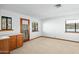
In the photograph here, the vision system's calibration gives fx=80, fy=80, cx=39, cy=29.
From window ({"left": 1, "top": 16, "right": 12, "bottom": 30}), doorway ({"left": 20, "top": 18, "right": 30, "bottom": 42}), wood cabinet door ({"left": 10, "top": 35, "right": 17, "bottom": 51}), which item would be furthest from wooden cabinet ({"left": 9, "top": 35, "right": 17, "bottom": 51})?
doorway ({"left": 20, "top": 18, "right": 30, "bottom": 42})

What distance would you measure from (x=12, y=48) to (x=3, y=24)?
1.43 m

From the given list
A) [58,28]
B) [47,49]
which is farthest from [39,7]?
[58,28]

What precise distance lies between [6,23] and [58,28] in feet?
15.9

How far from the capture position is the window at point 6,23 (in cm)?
438

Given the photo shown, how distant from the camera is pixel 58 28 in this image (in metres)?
7.68

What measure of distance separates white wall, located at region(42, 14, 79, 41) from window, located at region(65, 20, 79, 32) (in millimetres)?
305

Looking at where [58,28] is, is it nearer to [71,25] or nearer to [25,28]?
[71,25]

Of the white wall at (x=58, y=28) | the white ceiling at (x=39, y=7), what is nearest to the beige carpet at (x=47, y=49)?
the white wall at (x=58, y=28)

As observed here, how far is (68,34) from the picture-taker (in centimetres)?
682
